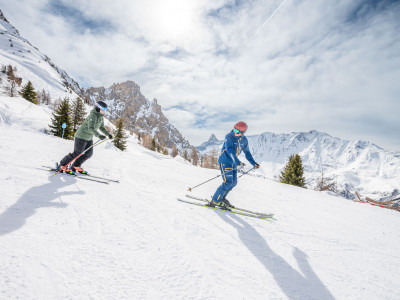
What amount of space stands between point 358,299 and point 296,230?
7.17ft

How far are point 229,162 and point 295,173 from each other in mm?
30778

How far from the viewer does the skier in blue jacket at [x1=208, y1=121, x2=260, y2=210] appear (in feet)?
18.8

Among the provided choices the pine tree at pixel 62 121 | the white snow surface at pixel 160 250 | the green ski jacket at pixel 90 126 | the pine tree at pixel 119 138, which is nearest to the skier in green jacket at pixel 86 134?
the green ski jacket at pixel 90 126

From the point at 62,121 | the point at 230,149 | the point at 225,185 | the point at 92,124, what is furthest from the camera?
the point at 62,121

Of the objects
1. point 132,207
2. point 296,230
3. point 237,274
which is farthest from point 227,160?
point 237,274

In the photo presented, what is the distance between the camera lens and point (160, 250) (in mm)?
2814

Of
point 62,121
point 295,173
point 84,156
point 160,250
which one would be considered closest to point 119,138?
point 62,121

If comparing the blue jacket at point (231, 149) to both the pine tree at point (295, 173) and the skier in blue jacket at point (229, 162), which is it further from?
the pine tree at point (295, 173)

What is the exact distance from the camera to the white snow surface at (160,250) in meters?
2.04

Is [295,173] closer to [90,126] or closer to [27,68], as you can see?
[90,126]

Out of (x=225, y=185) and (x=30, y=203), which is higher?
(x=225, y=185)

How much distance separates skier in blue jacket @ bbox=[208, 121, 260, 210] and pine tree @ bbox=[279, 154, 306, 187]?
29.7 meters

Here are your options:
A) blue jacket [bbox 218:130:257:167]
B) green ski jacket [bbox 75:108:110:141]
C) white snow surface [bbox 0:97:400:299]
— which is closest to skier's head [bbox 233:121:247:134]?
blue jacket [bbox 218:130:257:167]

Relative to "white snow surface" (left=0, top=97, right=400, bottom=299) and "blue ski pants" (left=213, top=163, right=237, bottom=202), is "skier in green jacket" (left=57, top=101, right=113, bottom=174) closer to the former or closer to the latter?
"white snow surface" (left=0, top=97, right=400, bottom=299)
